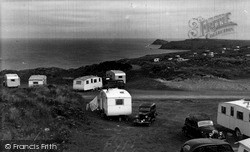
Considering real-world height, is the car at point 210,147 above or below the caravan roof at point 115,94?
below

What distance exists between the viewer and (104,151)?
17.4 metres

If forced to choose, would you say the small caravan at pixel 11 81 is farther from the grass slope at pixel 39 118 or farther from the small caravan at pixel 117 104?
the small caravan at pixel 117 104

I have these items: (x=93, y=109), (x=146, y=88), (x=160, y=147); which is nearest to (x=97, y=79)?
(x=146, y=88)

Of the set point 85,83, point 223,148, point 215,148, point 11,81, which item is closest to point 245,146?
point 223,148

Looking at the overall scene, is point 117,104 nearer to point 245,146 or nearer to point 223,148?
point 223,148

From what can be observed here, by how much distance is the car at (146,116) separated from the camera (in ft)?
77.2

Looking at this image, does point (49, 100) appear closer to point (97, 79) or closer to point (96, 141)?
point (96, 141)

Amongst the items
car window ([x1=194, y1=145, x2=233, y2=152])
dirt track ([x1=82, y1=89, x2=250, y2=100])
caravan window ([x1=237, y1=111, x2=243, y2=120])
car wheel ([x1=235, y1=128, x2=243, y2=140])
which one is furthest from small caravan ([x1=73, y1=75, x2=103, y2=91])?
car window ([x1=194, y1=145, x2=233, y2=152])

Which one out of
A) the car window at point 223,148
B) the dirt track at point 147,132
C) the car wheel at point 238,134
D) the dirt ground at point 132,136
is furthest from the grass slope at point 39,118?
the car wheel at point 238,134

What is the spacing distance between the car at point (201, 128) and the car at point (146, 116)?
3524 mm

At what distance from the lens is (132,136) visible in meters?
20.5

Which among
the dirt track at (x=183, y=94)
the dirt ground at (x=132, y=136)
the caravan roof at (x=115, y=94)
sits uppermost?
the caravan roof at (x=115, y=94)

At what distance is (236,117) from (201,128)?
9.44 feet

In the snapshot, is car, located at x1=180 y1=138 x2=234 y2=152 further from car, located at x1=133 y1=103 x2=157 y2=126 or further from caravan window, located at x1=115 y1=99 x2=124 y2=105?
caravan window, located at x1=115 y1=99 x2=124 y2=105
